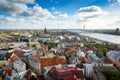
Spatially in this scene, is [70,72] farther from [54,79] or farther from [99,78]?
[99,78]

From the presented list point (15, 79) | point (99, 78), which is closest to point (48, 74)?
point (15, 79)

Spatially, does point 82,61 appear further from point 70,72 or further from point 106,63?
point 70,72

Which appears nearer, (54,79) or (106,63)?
(54,79)

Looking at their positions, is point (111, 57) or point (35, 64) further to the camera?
point (111, 57)

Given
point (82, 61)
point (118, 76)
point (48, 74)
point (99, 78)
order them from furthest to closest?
1. point (82, 61)
2. point (48, 74)
3. point (118, 76)
4. point (99, 78)

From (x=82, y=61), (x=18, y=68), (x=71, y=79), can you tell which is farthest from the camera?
(x=82, y=61)

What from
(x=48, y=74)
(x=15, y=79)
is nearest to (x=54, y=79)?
(x=48, y=74)

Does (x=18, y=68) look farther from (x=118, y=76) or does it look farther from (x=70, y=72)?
(x=118, y=76)

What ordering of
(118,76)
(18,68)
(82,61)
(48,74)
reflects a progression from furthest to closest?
(82,61)
(18,68)
(48,74)
(118,76)

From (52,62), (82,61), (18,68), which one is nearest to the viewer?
(18,68)
